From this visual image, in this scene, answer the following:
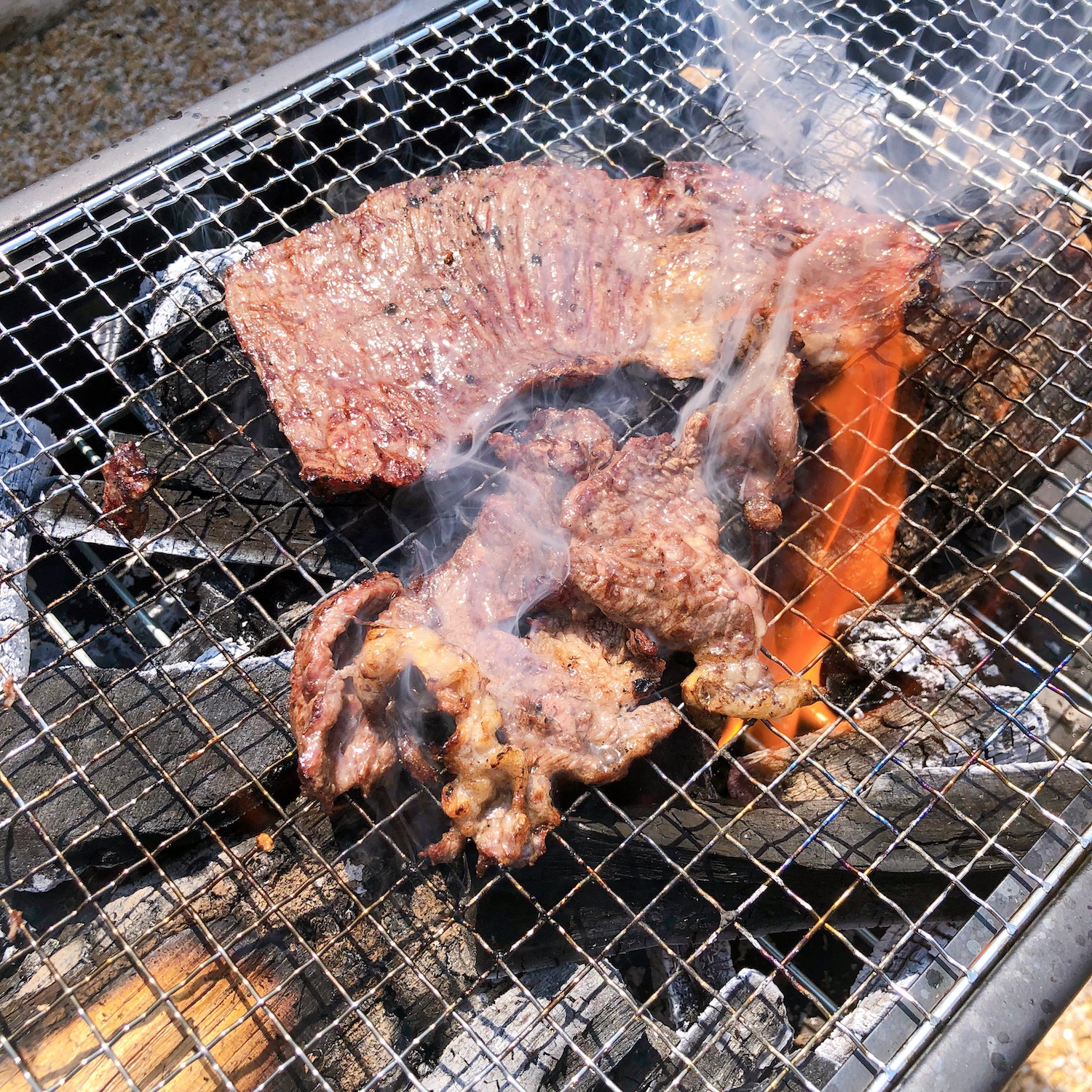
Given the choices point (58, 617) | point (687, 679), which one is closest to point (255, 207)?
point (58, 617)

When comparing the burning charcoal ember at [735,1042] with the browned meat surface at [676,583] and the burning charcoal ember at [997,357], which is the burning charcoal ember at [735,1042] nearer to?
the browned meat surface at [676,583]

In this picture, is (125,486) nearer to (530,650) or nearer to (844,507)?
(530,650)

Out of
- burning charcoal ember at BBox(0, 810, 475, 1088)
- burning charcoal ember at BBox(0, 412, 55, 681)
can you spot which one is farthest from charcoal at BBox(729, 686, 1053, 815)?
burning charcoal ember at BBox(0, 412, 55, 681)

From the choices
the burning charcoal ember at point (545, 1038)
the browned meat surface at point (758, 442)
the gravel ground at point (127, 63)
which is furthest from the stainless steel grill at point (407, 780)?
the gravel ground at point (127, 63)

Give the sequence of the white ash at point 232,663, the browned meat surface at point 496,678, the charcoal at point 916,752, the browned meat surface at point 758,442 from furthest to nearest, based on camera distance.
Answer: the browned meat surface at point 758,442, the white ash at point 232,663, the charcoal at point 916,752, the browned meat surface at point 496,678

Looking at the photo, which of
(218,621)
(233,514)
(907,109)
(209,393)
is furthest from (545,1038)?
(907,109)

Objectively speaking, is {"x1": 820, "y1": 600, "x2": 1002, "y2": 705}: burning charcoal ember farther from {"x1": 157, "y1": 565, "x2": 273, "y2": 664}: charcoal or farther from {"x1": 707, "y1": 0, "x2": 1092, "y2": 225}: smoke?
{"x1": 157, "y1": 565, "x2": 273, "y2": 664}: charcoal
